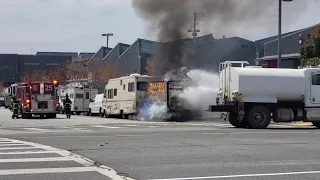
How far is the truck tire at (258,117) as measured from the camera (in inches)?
859

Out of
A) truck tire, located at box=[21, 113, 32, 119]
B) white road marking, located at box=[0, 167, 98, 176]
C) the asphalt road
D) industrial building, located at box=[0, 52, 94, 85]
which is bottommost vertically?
white road marking, located at box=[0, 167, 98, 176]

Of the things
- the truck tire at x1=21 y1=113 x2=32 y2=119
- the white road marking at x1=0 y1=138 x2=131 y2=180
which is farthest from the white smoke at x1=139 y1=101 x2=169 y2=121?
the white road marking at x1=0 y1=138 x2=131 y2=180

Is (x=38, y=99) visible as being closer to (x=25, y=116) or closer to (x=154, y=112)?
(x=25, y=116)

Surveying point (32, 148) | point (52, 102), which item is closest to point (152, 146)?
point (32, 148)

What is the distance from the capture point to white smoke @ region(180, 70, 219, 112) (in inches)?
1051

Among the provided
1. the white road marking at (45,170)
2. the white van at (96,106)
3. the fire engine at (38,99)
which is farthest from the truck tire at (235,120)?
the white van at (96,106)

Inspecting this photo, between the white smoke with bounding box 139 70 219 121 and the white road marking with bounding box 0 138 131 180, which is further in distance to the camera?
the white smoke with bounding box 139 70 219 121

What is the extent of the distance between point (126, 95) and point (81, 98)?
13960 mm

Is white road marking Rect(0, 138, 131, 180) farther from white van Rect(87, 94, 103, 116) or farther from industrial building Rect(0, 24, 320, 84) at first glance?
white van Rect(87, 94, 103, 116)

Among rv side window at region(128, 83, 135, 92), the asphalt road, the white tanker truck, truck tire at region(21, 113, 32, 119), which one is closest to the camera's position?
the asphalt road

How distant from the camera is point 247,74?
71.9ft

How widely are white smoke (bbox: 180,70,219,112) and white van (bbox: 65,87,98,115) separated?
20.2 metres

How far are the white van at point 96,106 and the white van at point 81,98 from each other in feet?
6.76

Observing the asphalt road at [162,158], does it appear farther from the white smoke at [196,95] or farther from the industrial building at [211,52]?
the industrial building at [211,52]
